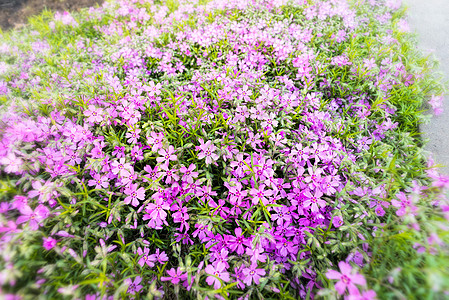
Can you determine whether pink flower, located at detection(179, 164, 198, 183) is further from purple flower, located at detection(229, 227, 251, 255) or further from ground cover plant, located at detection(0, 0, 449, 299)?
purple flower, located at detection(229, 227, 251, 255)

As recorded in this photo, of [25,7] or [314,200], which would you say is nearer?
[314,200]

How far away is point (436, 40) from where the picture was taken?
386 centimetres

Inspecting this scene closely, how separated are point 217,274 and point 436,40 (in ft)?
17.3

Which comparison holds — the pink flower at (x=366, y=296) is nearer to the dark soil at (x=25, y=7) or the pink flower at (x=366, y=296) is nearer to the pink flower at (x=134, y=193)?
the pink flower at (x=134, y=193)

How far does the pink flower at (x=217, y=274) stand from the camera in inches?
59.4

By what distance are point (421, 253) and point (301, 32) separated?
3365 mm

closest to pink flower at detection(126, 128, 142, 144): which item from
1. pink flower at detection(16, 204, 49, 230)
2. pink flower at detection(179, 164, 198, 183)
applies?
pink flower at detection(179, 164, 198, 183)

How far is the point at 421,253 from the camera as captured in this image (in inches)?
50.3

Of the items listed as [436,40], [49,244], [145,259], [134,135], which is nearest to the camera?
[49,244]

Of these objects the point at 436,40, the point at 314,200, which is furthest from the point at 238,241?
the point at 436,40

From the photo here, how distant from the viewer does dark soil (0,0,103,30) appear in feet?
18.5

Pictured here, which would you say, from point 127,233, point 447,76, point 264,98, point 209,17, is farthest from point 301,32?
point 127,233

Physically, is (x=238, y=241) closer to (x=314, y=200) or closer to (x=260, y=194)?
(x=260, y=194)

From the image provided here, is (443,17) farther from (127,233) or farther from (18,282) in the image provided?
(18,282)
